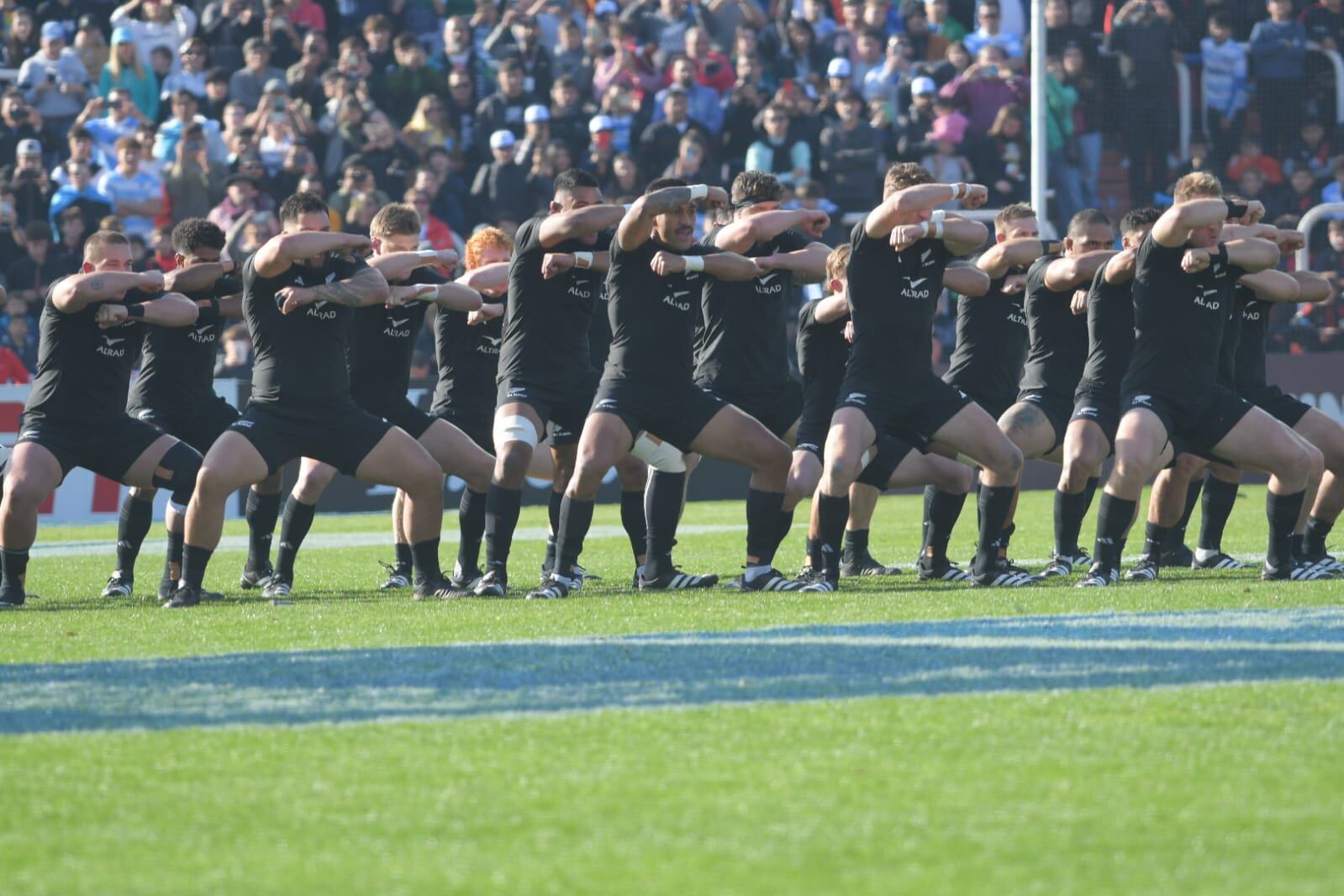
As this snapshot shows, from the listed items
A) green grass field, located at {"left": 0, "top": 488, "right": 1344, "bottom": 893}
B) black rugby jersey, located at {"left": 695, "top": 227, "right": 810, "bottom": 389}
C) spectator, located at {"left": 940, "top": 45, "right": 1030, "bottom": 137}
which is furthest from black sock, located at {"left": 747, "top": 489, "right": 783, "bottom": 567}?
spectator, located at {"left": 940, "top": 45, "right": 1030, "bottom": 137}

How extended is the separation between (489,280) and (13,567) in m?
3.18

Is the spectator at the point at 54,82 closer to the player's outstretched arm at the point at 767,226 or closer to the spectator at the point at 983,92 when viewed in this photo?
the spectator at the point at 983,92

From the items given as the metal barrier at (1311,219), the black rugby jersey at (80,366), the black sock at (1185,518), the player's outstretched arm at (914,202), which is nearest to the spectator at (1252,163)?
the metal barrier at (1311,219)

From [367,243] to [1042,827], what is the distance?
6460 millimetres

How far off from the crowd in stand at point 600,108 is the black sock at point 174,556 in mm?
8325

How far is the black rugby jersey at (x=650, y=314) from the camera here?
10.5 m

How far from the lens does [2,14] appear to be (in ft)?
73.4

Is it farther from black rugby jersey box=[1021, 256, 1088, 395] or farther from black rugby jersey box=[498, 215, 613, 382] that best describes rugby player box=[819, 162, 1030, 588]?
black rugby jersey box=[498, 215, 613, 382]

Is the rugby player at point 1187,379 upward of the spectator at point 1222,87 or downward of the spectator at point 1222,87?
downward

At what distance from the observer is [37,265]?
1939cm

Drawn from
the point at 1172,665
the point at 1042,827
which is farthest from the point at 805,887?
the point at 1172,665

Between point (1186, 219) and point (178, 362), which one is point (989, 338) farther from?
point (178, 362)

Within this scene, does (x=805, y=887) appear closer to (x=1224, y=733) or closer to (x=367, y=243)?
(x=1224, y=733)

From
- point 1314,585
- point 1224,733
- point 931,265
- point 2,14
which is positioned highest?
point 2,14
